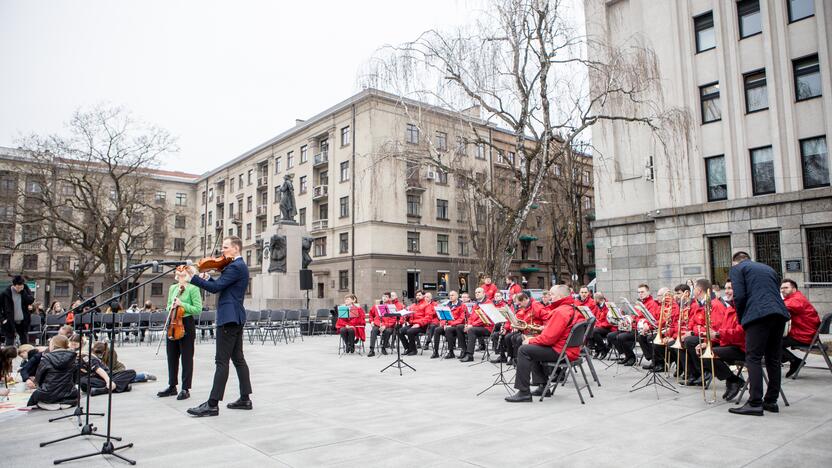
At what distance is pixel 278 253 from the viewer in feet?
87.2

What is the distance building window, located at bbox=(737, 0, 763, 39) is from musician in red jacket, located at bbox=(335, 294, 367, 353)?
Answer: 17.7 meters

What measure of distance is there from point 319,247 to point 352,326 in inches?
1364

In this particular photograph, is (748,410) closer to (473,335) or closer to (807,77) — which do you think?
(473,335)

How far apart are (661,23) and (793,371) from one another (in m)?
17.5

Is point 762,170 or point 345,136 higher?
point 345,136

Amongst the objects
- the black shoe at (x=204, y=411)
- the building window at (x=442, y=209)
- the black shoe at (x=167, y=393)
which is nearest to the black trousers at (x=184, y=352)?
the black shoe at (x=167, y=393)

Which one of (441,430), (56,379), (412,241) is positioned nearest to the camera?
(441,430)

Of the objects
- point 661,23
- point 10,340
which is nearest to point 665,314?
point 10,340

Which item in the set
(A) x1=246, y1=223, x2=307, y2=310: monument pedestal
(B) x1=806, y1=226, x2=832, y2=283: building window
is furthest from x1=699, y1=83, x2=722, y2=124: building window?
(A) x1=246, y1=223, x2=307, y2=310: monument pedestal

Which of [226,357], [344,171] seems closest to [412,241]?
[344,171]

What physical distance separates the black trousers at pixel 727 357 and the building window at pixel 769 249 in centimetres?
1408

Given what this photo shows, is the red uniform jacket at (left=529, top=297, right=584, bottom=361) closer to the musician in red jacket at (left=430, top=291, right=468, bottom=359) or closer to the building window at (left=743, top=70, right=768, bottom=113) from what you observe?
the musician in red jacket at (left=430, top=291, right=468, bottom=359)

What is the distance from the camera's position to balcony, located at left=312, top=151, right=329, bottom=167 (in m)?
49.2

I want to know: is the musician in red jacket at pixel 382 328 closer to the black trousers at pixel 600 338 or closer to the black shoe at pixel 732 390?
the black trousers at pixel 600 338
